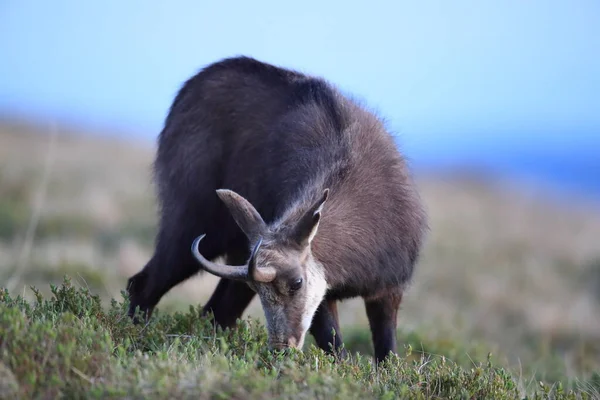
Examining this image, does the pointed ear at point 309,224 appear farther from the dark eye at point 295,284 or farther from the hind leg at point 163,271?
the hind leg at point 163,271

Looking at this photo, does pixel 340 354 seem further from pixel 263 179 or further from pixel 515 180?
pixel 515 180

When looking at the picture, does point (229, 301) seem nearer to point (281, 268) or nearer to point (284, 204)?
point (284, 204)

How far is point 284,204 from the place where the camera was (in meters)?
6.20

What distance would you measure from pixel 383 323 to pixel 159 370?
104 inches

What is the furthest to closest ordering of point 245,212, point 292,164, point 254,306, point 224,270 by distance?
point 254,306, point 292,164, point 245,212, point 224,270

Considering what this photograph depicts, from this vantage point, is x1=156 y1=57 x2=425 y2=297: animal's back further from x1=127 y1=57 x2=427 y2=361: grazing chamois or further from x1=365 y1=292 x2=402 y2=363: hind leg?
x1=365 y1=292 x2=402 y2=363: hind leg

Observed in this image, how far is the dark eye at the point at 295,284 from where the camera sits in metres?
5.29

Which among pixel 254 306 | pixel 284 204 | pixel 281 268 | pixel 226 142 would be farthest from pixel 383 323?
pixel 254 306

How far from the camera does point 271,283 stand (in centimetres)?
528

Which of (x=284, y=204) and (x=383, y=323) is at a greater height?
(x=284, y=204)

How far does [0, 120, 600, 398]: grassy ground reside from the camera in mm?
4168

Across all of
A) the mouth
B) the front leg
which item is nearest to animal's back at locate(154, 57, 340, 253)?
the front leg

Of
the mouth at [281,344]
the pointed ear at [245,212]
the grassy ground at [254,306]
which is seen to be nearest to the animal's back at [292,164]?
the pointed ear at [245,212]

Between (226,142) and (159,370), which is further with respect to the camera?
(226,142)
